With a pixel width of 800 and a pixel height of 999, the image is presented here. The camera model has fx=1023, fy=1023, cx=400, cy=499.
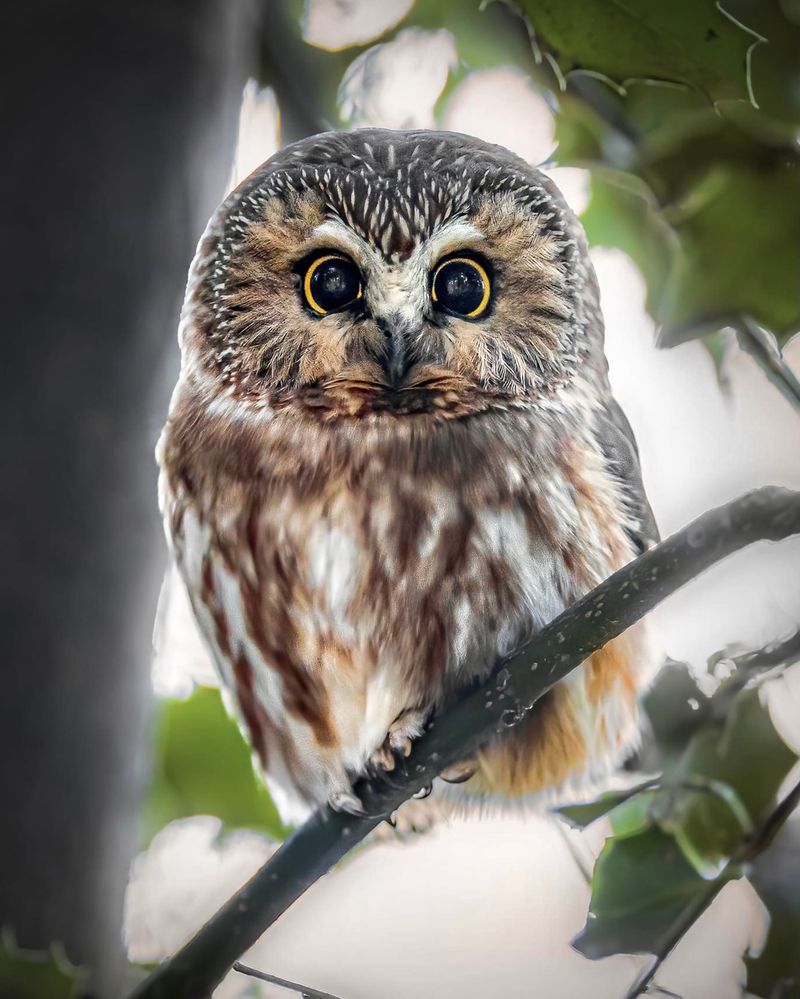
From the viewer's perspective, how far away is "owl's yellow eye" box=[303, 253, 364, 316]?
0.93 metres

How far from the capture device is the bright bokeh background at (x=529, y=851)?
88 centimetres

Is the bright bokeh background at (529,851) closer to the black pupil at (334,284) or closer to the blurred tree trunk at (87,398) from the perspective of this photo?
the blurred tree trunk at (87,398)

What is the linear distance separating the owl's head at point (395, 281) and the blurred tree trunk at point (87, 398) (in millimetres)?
93

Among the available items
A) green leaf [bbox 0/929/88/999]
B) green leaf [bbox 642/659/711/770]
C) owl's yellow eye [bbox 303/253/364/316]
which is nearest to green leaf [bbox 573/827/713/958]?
green leaf [bbox 642/659/711/770]

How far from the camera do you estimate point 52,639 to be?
1.00 m

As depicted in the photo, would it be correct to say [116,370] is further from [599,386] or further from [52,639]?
[599,386]

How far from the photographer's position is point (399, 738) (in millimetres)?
888

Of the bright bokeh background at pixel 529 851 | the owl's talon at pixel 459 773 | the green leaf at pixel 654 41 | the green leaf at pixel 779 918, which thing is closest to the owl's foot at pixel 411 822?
the bright bokeh background at pixel 529 851

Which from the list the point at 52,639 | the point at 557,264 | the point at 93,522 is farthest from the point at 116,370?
the point at 557,264

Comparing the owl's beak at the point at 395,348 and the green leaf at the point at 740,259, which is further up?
the green leaf at the point at 740,259

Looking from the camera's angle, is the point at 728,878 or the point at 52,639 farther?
the point at 52,639

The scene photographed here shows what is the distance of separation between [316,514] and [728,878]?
1.47 feet

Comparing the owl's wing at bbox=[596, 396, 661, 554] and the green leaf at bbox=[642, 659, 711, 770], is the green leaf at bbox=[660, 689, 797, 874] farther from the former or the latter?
the owl's wing at bbox=[596, 396, 661, 554]

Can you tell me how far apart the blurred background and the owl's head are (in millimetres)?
67
